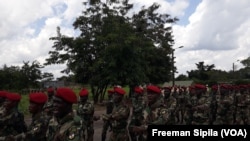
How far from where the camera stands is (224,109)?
13602 mm

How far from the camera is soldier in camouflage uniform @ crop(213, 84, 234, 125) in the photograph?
43.6ft

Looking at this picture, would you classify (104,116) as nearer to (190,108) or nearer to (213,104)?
(190,108)

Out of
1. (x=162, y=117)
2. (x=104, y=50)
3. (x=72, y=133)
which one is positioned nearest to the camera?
(x=72, y=133)

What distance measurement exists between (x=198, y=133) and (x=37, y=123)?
2.36 m

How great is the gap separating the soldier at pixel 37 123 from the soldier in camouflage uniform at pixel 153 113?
5.06 feet

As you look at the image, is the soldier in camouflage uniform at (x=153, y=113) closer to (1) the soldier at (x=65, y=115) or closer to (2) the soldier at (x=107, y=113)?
(1) the soldier at (x=65, y=115)

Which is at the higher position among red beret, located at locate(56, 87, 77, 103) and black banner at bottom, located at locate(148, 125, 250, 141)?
red beret, located at locate(56, 87, 77, 103)

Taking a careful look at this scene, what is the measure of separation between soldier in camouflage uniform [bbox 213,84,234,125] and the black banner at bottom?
271 inches

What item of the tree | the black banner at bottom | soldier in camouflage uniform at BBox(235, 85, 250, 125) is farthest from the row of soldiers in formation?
the tree

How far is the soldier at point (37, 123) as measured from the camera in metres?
6.26

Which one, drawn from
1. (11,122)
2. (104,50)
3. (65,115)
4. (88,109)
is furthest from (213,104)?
(104,50)

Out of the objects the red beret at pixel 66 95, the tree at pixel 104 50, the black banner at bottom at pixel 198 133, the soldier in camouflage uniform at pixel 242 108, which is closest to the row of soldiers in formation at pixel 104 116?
the red beret at pixel 66 95

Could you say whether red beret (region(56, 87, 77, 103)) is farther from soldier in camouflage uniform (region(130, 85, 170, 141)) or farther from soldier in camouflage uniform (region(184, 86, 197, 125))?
soldier in camouflage uniform (region(184, 86, 197, 125))

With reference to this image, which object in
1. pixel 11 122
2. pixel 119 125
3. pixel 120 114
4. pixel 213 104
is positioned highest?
pixel 213 104
